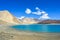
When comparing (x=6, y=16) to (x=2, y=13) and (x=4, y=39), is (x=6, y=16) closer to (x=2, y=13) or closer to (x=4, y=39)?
(x=2, y=13)

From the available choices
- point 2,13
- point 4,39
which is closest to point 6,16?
point 2,13

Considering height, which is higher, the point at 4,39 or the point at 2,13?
the point at 2,13

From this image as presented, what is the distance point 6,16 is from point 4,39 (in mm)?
156382

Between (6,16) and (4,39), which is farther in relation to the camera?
(6,16)

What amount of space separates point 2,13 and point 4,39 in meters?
162

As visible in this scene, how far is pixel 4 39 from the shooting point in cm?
1387

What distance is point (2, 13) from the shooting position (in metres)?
173

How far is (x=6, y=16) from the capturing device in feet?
552

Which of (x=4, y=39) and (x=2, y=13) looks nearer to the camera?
(x=4, y=39)

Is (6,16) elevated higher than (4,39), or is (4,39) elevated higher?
(6,16)

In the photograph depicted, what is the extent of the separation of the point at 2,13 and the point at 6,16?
778 cm
